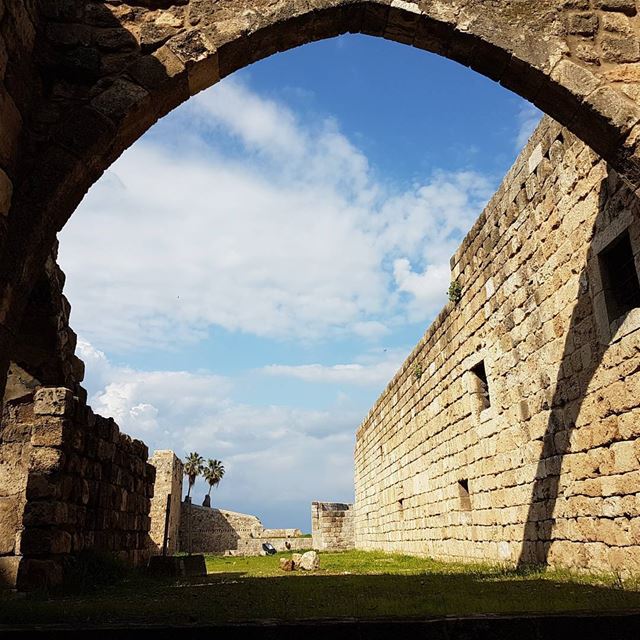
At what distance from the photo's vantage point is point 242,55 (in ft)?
12.9

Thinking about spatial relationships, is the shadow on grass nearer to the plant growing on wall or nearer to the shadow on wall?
the shadow on wall

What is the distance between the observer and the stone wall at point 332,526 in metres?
23.5

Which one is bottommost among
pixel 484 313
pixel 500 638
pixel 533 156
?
pixel 500 638

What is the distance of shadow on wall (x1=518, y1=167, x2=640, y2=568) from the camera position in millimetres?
5320

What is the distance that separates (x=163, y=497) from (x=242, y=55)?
2227cm

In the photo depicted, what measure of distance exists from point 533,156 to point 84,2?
5070 millimetres

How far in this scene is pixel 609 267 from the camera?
5.59 m

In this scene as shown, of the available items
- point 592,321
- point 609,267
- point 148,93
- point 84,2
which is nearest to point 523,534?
point 592,321

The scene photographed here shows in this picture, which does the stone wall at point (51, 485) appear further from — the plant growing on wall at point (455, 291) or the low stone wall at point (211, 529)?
the low stone wall at point (211, 529)

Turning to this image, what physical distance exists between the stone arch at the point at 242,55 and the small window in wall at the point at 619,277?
170 cm

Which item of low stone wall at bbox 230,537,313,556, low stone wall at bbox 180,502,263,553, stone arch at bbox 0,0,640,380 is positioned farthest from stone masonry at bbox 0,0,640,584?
low stone wall at bbox 180,502,263,553

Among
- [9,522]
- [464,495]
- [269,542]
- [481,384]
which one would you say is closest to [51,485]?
[9,522]

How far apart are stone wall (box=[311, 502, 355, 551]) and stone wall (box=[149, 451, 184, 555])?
18.8 ft

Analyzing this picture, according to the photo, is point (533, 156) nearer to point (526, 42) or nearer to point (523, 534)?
point (526, 42)
